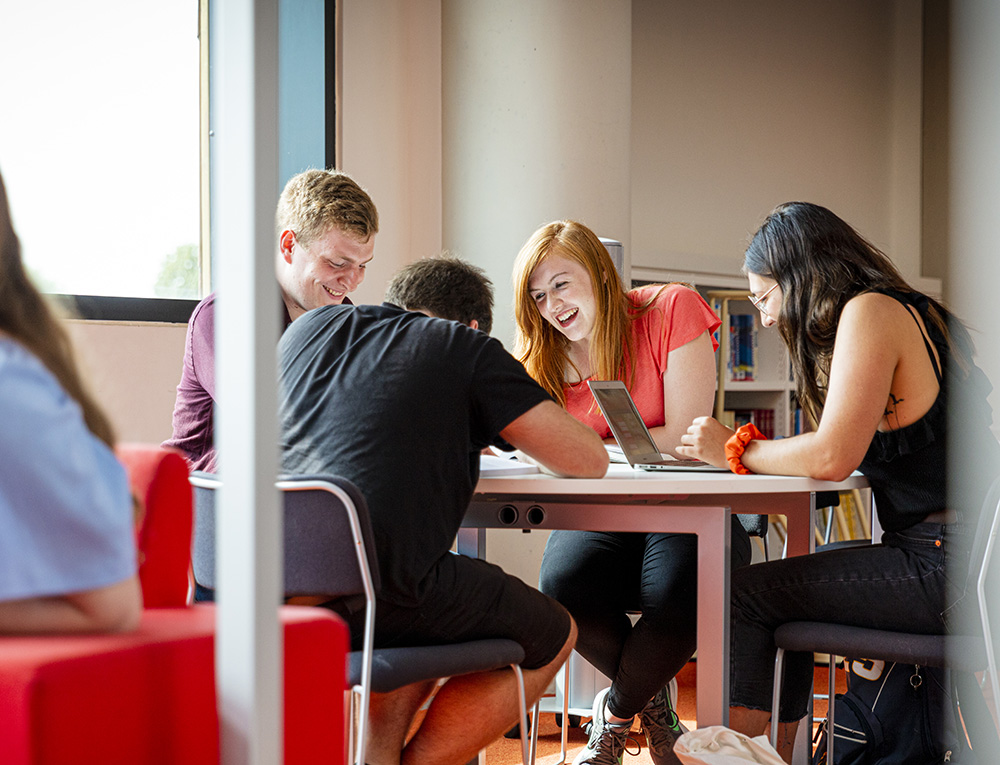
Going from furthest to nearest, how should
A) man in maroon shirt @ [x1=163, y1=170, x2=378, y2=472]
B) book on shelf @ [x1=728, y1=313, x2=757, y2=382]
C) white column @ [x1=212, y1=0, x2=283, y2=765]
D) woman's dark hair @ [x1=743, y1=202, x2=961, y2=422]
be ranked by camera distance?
book on shelf @ [x1=728, y1=313, x2=757, y2=382], man in maroon shirt @ [x1=163, y1=170, x2=378, y2=472], woman's dark hair @ [x1=743, y1=202, x2=961, y2=422], white column @ [x1=212, y1=0, x2=283, y2=765]

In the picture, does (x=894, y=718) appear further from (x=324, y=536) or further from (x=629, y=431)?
(x=324, y=536)

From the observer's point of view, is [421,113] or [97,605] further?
[421,113]

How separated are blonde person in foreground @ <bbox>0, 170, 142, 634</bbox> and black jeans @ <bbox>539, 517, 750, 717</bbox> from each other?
4.43ft

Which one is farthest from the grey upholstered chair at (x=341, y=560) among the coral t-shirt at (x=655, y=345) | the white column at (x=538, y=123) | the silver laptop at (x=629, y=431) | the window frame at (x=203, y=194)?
the white column at (x=538, y=123)

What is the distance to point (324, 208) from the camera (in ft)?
7.48

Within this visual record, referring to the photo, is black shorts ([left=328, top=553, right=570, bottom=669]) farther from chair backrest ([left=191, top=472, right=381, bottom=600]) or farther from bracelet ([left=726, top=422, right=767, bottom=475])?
bracelet ([left=726, top=422, right=767, bottom=475])

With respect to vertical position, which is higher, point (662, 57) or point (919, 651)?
point (662, 57)

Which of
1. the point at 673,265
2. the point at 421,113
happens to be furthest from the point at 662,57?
the point at 421,113

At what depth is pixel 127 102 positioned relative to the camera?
3.07 metres

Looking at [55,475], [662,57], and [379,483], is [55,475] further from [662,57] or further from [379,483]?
[662,57]

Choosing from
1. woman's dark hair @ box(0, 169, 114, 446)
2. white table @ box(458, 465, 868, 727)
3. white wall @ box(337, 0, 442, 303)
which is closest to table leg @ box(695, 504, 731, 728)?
white table @ box(458, 465, 868, 727)

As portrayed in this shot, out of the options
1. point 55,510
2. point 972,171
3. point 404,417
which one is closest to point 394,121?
point 404,417

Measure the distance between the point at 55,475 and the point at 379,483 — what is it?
0.74 metres

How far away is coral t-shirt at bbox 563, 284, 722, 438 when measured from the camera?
2.52 meters
